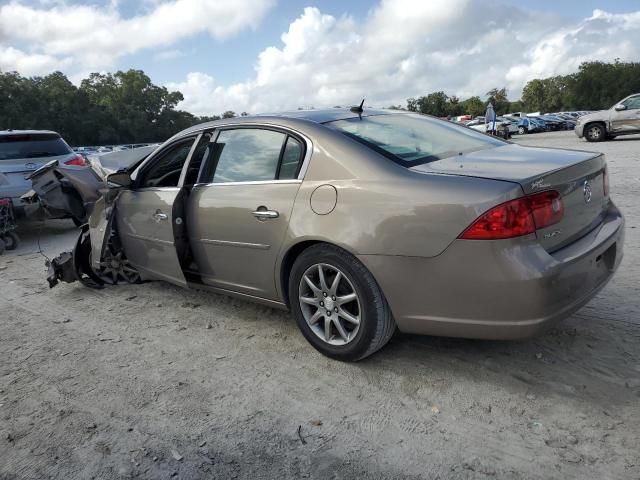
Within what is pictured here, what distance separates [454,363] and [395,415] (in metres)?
0.66

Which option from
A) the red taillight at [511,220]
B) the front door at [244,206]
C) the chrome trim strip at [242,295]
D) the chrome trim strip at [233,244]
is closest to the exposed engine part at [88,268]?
the chrome trim strip at [242,295]

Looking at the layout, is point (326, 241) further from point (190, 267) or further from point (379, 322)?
point (190, 267)

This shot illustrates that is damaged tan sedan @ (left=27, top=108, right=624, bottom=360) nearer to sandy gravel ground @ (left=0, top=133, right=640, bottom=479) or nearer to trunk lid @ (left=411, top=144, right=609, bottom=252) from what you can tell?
trunk lid @ (left=411, top=144, right=609, bottom=252)

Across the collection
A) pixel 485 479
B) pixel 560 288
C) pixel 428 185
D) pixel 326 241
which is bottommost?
pixel 485 479

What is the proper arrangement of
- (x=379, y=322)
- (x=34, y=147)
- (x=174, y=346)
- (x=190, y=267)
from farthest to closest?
(x=34, y=147) < (x=190, y=267) < (x=174, y=346) < (x=379, y=322)

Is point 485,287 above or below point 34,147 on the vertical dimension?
below

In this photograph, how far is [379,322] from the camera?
300 centimetres

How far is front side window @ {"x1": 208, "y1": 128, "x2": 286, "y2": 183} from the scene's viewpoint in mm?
3584

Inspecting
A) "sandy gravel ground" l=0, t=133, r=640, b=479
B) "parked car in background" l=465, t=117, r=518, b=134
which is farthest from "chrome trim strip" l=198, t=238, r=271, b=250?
"parked car in background" l=465, t=117, r=518, b=134

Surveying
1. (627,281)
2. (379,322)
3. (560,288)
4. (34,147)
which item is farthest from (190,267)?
(34,147)

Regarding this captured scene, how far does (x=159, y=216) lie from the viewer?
4.23m

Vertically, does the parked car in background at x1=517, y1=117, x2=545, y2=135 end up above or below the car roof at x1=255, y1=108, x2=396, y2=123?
below

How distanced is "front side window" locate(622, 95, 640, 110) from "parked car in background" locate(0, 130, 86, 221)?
56.6ft

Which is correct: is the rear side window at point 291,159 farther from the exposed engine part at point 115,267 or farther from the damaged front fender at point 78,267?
the damaged front fender at point 78,267
